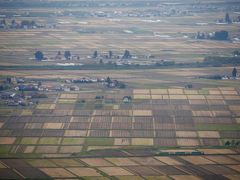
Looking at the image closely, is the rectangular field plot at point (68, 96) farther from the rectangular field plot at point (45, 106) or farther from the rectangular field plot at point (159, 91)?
the rectangular field plot at point (159, 91)

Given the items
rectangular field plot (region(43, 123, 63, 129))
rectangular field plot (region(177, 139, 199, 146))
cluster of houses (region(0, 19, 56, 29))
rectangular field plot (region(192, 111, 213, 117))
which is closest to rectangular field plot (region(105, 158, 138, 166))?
rectangular field plot (region(177, 139, 199, 146))

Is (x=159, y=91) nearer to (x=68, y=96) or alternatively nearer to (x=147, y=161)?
(x=68, y=96)

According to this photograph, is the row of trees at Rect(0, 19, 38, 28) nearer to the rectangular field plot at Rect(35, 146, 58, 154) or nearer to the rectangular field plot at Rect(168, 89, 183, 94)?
the rectangular field plot at Rect(168, 89, 183, 94)

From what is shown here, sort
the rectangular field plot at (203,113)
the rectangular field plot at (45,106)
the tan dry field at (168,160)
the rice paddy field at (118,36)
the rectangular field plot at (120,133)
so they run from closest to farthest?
the tan dry field at (168,160)
the rectangular field plot at (120,133)
the rectangular field plot at (203,113)
the rectangular field plot at (45,106)
the rice paddy field at (118,36)

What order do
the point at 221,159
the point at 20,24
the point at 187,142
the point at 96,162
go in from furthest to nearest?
the point at 20,24 → the point at 187,142 → the point at 221,159 → the point at 96,162

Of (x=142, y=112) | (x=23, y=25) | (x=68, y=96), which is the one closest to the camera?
(x=142, y=112)

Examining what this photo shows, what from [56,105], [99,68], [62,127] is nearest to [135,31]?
[99,68]

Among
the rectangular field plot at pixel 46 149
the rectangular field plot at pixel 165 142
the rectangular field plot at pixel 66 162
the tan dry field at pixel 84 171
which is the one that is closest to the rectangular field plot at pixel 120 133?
the rectangular field plot at pixel 165 142

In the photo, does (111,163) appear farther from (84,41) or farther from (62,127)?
(84,41)

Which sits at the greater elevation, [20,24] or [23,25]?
[20,24]

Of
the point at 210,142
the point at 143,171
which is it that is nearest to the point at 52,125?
the point at 143,171

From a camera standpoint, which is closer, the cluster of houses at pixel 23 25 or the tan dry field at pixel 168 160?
the tan dry field at pixel 168 160
